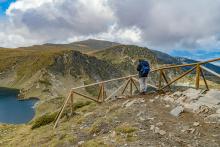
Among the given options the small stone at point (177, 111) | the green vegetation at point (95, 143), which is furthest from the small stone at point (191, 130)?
the green vegetation at point (95, 143)

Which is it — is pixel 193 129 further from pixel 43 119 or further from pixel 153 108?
Answer: pixel 43 119

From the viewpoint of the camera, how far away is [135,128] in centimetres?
1931

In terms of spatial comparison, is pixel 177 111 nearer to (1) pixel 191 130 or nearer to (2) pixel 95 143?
(1) pixel 191 130

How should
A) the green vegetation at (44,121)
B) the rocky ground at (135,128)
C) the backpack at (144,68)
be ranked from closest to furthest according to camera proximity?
the rocky ground at (135,128), the backpack at (144,68), the green vegetation at (44,121)

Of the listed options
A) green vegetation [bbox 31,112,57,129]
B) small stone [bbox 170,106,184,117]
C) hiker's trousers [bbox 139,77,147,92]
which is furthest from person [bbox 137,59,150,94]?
green vegetation [bbox 31,112,57,129]

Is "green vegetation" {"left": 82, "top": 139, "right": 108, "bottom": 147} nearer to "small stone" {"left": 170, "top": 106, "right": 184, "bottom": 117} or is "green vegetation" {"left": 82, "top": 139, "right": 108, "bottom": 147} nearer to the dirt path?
the dirt path

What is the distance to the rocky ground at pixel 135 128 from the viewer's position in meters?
17.3

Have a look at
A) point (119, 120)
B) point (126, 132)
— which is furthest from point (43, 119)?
point (126, 132)

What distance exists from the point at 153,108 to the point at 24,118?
157m

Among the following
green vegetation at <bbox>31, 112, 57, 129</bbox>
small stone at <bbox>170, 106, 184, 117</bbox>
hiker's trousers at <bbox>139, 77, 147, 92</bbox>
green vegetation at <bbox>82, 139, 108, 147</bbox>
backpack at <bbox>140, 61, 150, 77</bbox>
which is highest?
backpack at <bbox>140, 61, 150, 77</bbox>

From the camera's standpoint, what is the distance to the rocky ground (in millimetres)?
17297

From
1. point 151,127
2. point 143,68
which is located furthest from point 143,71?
point 151,127

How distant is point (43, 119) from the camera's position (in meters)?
30.1

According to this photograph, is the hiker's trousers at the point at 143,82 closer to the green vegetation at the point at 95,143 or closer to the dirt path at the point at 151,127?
the dirt path at the point at 151,127
